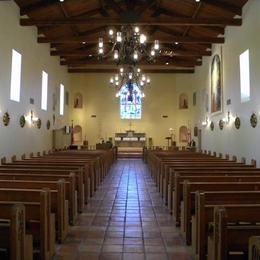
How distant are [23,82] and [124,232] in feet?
33.3

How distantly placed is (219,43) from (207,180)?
11.7m

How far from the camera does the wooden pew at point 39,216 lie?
4480mm

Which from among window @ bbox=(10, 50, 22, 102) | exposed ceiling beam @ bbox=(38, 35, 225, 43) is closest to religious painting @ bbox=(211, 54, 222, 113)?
exposed ceiling beam @ bbox=(38, 35, 225, 43)

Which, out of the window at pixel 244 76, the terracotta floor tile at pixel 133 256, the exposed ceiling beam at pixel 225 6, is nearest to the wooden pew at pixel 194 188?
the terracotta floor tile at pixel 133 256

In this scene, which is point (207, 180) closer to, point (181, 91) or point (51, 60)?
point (51, 60)

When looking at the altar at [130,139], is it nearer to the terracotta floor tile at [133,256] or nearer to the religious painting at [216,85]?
the religious painting at [216,85]

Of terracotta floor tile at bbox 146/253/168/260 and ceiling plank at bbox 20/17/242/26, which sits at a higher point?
ceiling plank at bbox 20/17/242/26

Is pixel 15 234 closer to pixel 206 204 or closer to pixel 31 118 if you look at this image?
pixel 206 204

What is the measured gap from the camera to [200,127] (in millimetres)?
23094

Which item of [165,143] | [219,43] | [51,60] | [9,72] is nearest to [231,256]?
[9,72]

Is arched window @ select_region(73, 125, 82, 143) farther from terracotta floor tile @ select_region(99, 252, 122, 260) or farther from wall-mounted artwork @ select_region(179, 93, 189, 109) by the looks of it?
terracotta floor tile @ select_region(99, 252, 122, 260)

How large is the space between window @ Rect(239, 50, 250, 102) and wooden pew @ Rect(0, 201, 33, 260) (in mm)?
10700

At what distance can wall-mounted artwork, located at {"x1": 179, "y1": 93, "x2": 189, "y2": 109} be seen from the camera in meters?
28.4

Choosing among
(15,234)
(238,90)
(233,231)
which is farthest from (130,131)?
(15,234)
